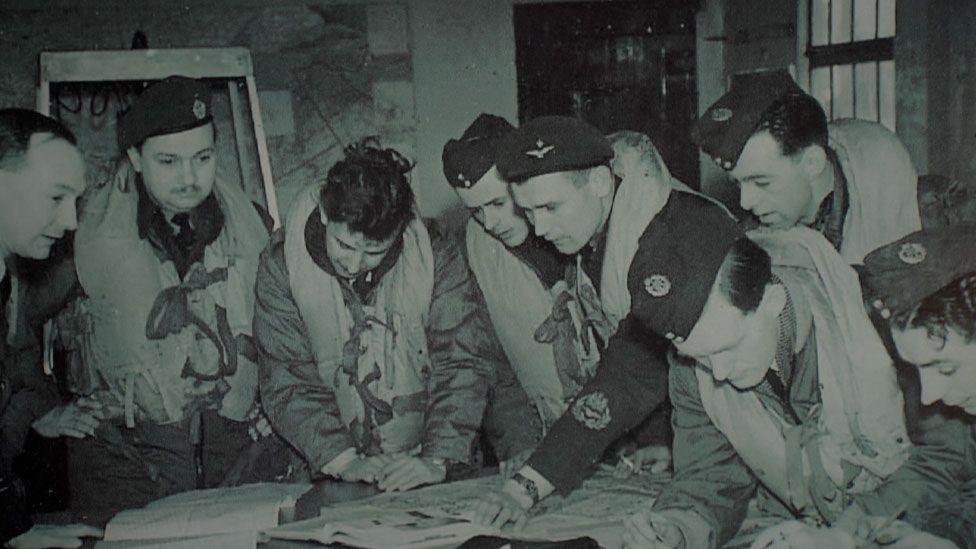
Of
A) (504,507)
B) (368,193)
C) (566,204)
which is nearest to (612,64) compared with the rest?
(566,204)

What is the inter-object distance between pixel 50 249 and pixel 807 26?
2.09 metres

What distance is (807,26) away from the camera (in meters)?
2.53

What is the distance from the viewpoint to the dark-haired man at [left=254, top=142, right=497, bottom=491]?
216 centimetres

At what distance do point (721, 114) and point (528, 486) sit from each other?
0.92m

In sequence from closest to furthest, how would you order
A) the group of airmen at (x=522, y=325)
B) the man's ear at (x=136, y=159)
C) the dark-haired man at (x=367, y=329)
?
1. the group of airmen at (x=522, y=325)
2. the dark-haired man at (x=367, y=329)
3. the man's ear at (x=136, y=159)

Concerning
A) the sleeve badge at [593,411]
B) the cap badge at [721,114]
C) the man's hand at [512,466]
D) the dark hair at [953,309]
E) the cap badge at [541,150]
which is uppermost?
the cap badge at [721,114]

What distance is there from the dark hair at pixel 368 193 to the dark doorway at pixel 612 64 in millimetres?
647

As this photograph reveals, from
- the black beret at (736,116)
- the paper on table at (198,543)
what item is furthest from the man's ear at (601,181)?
the paper on table at (198,543)

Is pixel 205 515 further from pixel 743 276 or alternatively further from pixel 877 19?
pixel 877 19

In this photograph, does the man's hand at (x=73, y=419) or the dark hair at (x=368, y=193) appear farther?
the man's hand at (x=73, y=419)

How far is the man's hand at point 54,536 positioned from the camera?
5.68 ft

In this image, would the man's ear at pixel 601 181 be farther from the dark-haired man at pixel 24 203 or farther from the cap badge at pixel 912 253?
the dark-haired man at pixel 24 203

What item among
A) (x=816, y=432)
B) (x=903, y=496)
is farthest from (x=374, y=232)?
(x=903, y=496)

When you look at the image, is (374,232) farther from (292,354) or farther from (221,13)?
(221,13)
